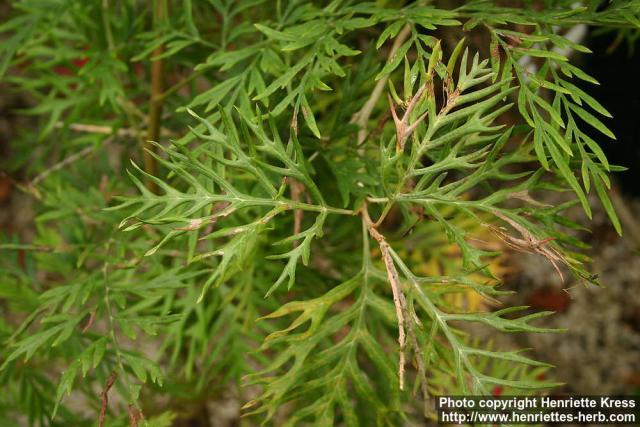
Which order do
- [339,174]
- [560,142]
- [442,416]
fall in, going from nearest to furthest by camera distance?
[560,142] → [339,174] → [442,416]

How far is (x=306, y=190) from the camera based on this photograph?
1000mm

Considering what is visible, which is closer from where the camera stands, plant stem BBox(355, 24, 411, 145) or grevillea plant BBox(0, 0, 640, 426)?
grevillea plant BBox(0, 0, 640, 426)

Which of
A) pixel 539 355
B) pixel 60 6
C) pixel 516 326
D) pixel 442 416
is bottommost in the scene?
pixel 539 355

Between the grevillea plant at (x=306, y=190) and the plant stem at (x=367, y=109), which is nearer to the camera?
the grevillea plant at (x=306, y=190)

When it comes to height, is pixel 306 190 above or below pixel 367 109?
below

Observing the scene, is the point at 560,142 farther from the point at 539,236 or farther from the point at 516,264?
the point at 516,264

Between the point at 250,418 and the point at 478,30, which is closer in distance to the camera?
the point at 478,30


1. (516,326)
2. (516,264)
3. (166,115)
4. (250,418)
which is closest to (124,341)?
(250,418)

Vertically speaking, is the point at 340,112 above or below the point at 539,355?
above

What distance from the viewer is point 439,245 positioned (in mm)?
1456

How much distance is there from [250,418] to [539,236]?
53.1 inches

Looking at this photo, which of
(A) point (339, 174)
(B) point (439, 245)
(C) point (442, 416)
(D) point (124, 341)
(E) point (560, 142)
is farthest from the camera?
(D) point (124, 341)

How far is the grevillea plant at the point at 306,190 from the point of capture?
714 mm

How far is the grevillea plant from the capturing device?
0.71 m
